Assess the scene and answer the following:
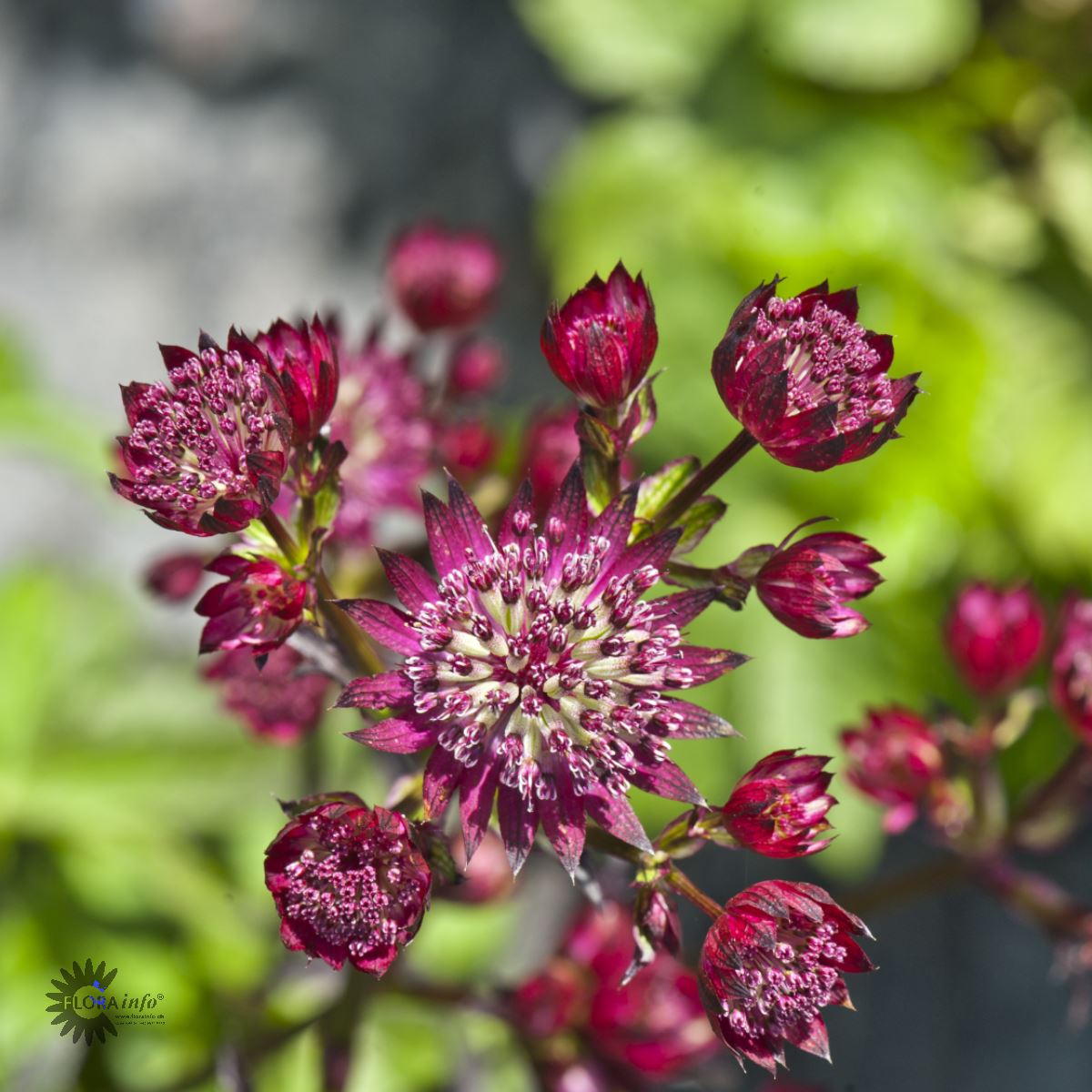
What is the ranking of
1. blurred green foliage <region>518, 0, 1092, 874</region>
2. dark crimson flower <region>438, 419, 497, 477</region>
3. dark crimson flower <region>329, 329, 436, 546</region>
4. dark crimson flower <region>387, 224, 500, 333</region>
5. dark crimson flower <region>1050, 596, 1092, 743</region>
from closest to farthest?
1. dark crimson flower <region>1050, 596, 1092, 743</region>
2. dark crimson flower <region>438, 419, 497, 477</region>
3. dark crimson flower <region>329, 329, 436, 546</region>
4. dark crimson flower <region>387, 224, 500, 333</region>
5. blurred green foliage <region>518, 0, 1092, 874</region>

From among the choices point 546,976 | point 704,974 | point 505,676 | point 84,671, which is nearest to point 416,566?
point 505,676

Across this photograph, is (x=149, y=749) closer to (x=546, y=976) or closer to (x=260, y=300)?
(x=546, y=976)

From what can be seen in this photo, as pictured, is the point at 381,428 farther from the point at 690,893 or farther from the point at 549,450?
the point at 690,893

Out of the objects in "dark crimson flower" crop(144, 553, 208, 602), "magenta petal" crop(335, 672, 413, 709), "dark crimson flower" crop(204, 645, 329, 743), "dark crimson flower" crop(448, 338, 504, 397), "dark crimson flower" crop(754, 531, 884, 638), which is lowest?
"dark crimson flower" crop(204, 645, 329, 743)

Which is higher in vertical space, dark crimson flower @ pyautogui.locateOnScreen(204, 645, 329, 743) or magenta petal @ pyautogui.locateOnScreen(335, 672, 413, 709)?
magenta petal @ pyautogui.locateOnScreen(335, 672, 413, 709)

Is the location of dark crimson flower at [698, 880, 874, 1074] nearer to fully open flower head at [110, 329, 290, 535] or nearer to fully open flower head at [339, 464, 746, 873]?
fully open flower head at [339, 464, 746, 873]

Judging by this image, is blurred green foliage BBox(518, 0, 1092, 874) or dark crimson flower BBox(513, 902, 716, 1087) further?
blurred green foliage BBox(518, 0, 1092, 874)

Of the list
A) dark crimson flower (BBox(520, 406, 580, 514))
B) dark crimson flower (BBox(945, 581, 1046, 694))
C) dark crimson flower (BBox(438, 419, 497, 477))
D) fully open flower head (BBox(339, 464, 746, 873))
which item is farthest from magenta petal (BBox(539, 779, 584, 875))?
dark crimson flower (BBox(945, 581, 1046, 694))

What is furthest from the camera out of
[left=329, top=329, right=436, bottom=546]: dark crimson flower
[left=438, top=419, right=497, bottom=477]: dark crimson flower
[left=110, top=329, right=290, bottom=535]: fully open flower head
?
[left=329, top=329, right=436, bottom=546]: dark crimson flower
